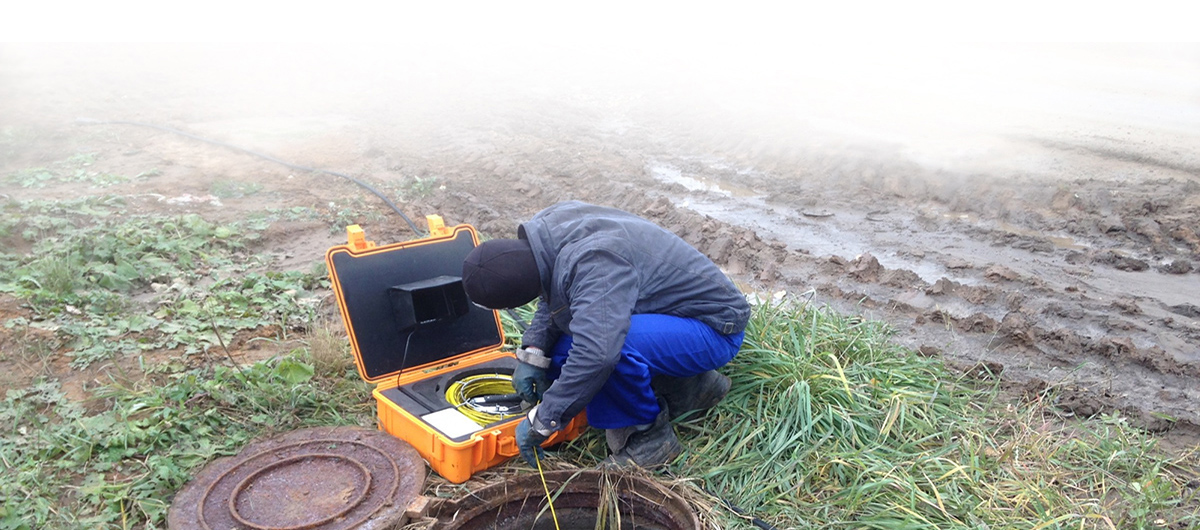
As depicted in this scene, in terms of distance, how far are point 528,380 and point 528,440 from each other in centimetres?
34

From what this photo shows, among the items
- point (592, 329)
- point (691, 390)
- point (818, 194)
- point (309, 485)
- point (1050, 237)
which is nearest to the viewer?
point (592, 329)

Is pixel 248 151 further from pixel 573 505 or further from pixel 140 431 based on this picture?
pixel 573 505

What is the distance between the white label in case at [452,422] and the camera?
318 centimetres

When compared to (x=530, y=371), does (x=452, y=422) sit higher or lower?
lower

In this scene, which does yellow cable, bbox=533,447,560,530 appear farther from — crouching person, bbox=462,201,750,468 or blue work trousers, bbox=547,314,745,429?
blue work trousers, bbox=547,314,745,429

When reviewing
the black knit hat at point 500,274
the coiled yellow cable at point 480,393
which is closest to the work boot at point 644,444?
the coiled yellow cable at point 480,393

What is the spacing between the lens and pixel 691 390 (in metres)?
3.50

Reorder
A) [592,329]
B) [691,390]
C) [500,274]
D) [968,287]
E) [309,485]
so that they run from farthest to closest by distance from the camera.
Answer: [968,287]
[691,390]
[309,485]
[500,274]
[592,329]

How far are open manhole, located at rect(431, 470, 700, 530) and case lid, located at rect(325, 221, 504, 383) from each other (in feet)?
2.53

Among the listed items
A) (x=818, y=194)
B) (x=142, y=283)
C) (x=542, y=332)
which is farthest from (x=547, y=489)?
(x=818, y=194)

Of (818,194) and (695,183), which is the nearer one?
(818,194)

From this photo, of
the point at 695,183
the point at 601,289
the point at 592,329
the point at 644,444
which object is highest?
the point at 601,289

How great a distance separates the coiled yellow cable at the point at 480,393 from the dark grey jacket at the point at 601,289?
0.32 metres

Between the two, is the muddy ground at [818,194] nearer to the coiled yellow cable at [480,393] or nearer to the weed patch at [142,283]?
the weed patch at [142,283]
